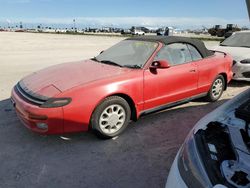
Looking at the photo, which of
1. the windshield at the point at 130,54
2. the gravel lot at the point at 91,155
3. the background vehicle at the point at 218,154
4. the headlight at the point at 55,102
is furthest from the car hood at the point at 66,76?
the background vehicle at the point at 218,154

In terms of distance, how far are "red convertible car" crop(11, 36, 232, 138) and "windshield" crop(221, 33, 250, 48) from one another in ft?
9.29

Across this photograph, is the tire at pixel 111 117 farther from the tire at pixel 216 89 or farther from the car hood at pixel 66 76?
the tire at pixel 216 89

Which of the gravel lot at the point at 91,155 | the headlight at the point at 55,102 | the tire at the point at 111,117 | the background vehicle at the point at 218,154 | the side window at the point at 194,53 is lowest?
the gravel lot at the point at 91,155

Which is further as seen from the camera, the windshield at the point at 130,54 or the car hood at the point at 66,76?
the windshield at the point at 130,54

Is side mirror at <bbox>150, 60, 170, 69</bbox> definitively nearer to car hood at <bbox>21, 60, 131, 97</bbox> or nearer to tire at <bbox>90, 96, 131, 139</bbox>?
car hood at <bbox>21, 60, 131, 97</bbox>

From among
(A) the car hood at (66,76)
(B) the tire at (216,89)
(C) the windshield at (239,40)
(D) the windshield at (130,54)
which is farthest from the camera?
(C) the windshield at (239,40)

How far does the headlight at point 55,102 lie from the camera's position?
12.4ft

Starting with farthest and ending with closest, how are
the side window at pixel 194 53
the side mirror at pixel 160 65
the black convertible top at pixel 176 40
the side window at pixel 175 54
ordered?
the side window at pixel 194 53, the black convertible top at pixel 176 40, the side window at pixel 175 54, the side mirror at pixel 160 65

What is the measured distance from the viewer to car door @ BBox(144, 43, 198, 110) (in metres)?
4.63

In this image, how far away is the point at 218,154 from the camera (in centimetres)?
193

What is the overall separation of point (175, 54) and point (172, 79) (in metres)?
0.53

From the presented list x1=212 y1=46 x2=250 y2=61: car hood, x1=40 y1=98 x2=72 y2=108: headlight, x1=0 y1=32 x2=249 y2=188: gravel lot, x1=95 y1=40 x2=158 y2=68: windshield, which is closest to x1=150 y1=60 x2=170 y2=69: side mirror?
x1=95 y1=40 x2=158 y2=68: windshield

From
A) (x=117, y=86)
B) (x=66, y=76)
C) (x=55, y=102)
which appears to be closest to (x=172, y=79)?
(x=117, y=86)

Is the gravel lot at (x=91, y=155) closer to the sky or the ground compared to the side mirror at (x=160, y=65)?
closer to the ground
